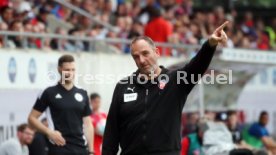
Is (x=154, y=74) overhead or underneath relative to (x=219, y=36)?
underneath

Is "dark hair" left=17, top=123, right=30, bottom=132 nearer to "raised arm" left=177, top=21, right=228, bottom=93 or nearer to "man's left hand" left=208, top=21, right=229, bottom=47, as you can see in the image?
"raised arm" left=177, top=21, right=228, bottom=93

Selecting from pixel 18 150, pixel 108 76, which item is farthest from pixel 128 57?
pixel 18 150

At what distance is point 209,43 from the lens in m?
8.31

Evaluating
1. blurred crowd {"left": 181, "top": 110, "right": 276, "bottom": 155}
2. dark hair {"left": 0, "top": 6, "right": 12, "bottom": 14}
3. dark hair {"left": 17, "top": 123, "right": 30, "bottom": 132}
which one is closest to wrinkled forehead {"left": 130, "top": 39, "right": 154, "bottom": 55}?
blurred crowd {"left": 181, "top": 110, "right": 276, "bottom": 155}

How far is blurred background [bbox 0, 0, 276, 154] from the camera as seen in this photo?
1627 cm

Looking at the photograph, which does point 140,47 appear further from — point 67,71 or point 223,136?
point 223,136

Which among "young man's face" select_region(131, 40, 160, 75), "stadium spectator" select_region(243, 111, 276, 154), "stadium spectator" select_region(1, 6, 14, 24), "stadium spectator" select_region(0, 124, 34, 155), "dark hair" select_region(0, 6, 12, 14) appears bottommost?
"stadium spectator" select_region(243, 111, 276, 154)

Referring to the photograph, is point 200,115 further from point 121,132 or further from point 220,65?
point 121,132

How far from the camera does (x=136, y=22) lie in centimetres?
2142

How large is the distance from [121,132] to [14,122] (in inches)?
294

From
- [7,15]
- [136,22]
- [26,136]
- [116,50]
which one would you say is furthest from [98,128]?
[136,22]

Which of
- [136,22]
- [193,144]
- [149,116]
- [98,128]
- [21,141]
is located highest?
[136,22]

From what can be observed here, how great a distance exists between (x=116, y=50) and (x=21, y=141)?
443 cm

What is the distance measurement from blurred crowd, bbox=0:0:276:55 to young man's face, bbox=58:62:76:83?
4229 mm
